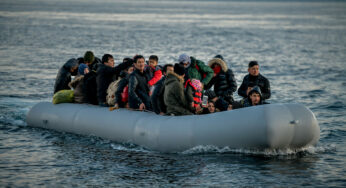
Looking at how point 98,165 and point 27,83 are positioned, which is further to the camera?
point 27,83

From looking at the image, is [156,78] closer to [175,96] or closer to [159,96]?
[159,96]

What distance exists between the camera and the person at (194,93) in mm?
11523

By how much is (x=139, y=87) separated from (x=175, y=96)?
1.24m

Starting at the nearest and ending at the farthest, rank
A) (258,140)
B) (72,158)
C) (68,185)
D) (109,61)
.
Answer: (68,185) < (258,140) < (72,158) < (109,61)

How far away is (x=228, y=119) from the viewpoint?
10914 millimetres

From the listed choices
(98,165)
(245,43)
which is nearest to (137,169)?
(98,165)

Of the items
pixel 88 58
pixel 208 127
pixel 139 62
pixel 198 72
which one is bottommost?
pixel 208 127

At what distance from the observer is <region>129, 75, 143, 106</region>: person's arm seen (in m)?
12.3

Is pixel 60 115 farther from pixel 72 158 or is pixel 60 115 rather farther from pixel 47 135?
pixel 72 158

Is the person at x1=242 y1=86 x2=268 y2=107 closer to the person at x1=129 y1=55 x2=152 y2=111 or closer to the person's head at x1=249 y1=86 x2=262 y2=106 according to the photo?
the person's head at x1=249 y1=86 x2=262 y2=106

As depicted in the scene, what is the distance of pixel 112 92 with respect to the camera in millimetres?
12812

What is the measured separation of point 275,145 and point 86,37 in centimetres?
3796

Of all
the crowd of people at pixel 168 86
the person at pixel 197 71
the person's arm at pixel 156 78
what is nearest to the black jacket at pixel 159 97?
the crowd of people at pixel 168 86

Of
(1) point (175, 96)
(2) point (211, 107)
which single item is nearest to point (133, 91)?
(1) point (175, 96)
